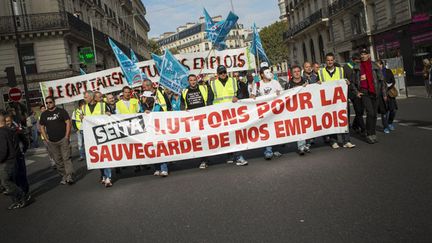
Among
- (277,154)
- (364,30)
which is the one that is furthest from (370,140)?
(364,30)

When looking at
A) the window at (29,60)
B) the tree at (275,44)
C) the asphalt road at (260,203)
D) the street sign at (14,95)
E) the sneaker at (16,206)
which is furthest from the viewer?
the tree at (275,44)

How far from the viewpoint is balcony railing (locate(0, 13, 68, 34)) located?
87.6 feet

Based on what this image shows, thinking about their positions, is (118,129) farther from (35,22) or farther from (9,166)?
(35,22)

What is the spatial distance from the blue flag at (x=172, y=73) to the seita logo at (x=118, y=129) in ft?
3.71

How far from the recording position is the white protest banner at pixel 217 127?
7.63 m

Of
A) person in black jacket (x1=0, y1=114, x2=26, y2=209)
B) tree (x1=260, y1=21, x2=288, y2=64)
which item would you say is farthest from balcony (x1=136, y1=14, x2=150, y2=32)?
person in black jacket (x1=0, y1=114, x2=26, y2=209)

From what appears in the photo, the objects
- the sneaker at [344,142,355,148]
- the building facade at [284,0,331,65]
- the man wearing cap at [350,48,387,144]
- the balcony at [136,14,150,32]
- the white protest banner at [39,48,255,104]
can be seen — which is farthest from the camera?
the balcony at [136,14,150,32]

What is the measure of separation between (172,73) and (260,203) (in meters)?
4.24

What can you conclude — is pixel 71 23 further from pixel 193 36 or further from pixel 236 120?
pixel 193 36

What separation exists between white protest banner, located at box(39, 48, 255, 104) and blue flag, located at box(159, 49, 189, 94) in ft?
10.6

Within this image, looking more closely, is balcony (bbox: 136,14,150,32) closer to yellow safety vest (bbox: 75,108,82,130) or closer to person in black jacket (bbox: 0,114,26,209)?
yellow safety vest (bbox: 75,108,82,130)

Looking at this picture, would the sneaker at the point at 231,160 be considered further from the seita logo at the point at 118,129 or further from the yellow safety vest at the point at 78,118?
the yellow safety vest at the point at 78,118

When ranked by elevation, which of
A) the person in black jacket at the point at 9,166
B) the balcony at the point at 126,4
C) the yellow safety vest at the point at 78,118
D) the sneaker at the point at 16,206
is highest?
A: the balcony at the point at 126,4

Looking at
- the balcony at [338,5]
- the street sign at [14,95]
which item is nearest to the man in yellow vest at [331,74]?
the street sign at [14,95]
